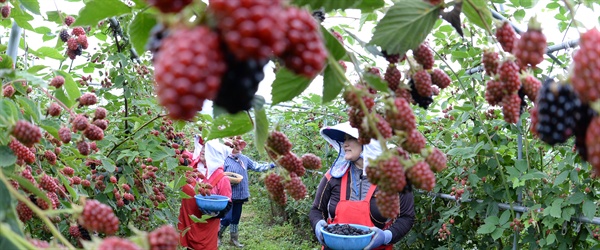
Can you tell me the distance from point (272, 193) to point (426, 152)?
0.32 metres

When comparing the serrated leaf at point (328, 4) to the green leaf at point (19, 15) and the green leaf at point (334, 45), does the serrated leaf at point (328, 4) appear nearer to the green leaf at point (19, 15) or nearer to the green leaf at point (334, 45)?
the green leaf at point (334, 45)

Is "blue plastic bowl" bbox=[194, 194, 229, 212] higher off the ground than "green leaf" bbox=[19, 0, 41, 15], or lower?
lower

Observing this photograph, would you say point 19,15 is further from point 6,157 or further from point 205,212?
point 205,212

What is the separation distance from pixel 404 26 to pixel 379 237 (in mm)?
2630

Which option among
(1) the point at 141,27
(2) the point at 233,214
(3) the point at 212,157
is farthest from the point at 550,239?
(2) the point at 233,214

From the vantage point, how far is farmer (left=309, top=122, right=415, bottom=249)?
3.36m

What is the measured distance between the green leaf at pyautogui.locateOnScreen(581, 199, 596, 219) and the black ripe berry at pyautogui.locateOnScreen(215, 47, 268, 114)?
2.43 metres

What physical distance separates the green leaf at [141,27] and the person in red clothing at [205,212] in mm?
4095

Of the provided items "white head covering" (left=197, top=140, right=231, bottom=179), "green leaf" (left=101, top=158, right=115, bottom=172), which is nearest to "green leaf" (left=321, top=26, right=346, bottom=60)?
"green leaf" (left=101, top=158, right=115, bottom=172)

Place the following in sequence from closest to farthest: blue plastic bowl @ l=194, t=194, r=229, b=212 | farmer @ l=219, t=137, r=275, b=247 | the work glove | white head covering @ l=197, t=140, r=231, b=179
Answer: the work glove → blue plastic bowl @ l=194, t=194, r=229, b=212 → white head covering @ l=197, t=140, r=231, b=179 → farmer @ l=219, t=137, r=275, b=247

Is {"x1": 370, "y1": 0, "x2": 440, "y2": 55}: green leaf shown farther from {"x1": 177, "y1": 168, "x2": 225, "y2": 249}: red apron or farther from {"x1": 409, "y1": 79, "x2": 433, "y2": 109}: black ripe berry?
{"x1": 177, "y1": 168, "x2": 225, "y2": 249}: red apron

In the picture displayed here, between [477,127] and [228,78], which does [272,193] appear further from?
[477,127]

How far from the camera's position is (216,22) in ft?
1.16

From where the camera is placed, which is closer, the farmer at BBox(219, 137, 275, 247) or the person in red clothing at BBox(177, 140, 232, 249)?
the person in red clothing at BBox(177, 140, 232, 249)
